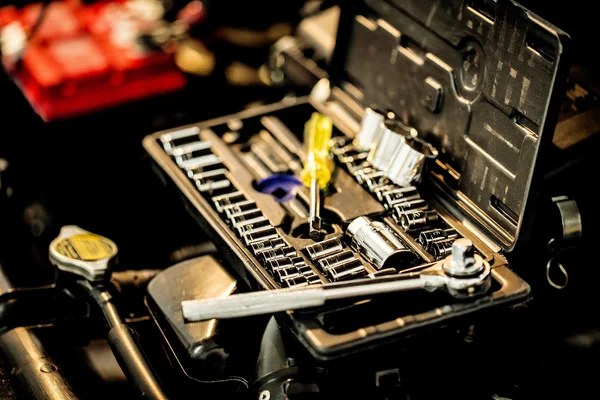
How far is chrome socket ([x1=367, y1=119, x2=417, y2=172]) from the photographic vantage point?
1.08 meters

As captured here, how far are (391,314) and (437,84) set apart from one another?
1.18 ft

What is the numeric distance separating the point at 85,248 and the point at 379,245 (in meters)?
0.42

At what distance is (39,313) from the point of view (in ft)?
3.51

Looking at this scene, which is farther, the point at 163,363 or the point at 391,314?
the point at 163,363

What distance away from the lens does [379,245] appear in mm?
947

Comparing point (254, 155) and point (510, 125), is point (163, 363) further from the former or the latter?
point (510, 125)

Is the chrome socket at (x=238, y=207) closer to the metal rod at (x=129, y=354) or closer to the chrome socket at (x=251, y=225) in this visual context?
the chrome socket at (x=251, y=225)

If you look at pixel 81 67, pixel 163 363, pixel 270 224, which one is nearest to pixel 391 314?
pixel 270 224

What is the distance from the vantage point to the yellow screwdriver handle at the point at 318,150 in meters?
1.09

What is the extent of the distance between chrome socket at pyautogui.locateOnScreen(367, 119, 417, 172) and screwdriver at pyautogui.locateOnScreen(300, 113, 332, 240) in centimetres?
7

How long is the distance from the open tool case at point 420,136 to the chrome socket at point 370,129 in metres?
0.02

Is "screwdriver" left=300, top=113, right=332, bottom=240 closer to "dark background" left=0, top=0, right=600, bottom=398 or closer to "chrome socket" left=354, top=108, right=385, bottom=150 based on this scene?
"chrome socket" left=354, top=108, right=385, bottom=150

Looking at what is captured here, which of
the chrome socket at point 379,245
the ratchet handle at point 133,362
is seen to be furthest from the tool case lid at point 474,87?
the ratchet handle at point 133,362

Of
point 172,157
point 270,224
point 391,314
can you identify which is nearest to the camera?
point 391,314
